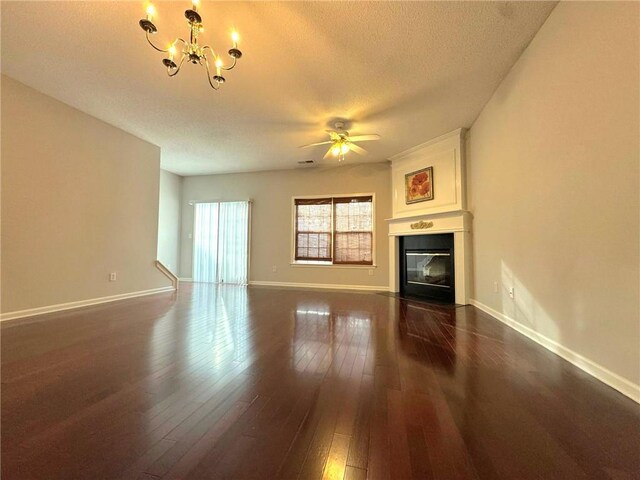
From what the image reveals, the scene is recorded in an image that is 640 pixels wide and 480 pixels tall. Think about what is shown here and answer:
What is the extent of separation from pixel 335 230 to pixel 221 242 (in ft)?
9.93

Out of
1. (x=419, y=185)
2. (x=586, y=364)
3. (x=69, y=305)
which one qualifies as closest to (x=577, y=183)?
(x=586, y=364)

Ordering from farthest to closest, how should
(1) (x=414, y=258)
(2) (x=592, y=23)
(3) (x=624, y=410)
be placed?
(1) (x=414, y=258)
(2) (x=592, y=23)
(3) (x=624, y=410)

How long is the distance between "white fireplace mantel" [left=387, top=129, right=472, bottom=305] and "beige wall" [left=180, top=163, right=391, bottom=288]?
506 mm

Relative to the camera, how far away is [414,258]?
214 inches

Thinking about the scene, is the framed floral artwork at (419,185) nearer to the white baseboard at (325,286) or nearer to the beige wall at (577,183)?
the beige wall at (577,183)

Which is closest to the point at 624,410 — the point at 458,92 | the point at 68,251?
the point at 458,92

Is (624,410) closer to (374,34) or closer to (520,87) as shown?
(520,87)

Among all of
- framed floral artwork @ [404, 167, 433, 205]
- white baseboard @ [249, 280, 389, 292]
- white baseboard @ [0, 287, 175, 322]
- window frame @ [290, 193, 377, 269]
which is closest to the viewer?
white baseboard @ [0, 287, 175, 322]

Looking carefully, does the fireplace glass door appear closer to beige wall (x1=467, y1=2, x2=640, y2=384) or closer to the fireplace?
the fireplace

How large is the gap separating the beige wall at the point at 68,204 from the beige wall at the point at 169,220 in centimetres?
185

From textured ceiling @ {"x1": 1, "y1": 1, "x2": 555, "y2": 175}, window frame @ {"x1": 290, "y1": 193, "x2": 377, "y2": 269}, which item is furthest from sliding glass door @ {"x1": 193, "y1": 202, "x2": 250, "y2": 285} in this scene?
textured ceiling @ {"x1": 1, "y1": 1, "x2": 555, "y2": 175}

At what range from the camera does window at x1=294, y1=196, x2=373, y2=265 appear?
629cm

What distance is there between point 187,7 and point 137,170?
141 inches

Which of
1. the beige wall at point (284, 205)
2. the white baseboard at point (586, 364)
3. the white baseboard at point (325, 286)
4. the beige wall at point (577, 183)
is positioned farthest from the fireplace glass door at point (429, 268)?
the white baseboard at point (586, 364)
